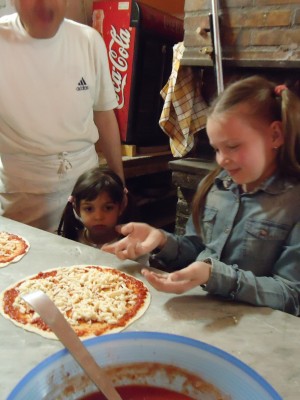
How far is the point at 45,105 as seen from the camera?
6.48ft

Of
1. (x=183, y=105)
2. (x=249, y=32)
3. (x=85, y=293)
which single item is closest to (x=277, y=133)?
(x=85, y=293)

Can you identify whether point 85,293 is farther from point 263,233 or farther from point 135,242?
point 263,233

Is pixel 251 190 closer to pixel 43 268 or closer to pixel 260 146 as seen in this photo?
pixel 260 146

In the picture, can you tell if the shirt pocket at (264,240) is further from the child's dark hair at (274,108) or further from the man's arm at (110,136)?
the man's arm at (110,136)

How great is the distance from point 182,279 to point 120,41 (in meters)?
2.48

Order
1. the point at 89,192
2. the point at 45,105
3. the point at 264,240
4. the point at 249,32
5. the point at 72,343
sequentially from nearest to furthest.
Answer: the point at 72,343, the point at 264,240, the point at 89,192, the point at 45,105, the point at 249,32

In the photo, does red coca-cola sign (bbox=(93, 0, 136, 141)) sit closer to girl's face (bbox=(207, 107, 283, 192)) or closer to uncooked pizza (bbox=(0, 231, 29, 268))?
uncooked pizza (bbox=(0, 231, 29, 268))

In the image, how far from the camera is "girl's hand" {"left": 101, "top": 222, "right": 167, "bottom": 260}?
4.07 feet

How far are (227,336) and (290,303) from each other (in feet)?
0.86

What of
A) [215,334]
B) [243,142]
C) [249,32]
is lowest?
[215,334]

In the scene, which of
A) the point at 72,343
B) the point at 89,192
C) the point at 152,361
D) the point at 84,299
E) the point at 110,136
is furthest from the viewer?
the point at 110,136

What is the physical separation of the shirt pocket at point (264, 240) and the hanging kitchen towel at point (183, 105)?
1392mm

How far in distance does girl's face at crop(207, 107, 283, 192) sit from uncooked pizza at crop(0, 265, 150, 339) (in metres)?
0.46

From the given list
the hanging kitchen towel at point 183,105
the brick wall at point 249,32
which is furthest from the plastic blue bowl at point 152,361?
the hanging kitchen towel at point 183,105
